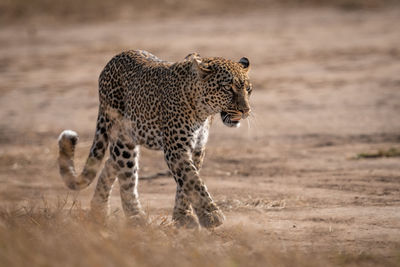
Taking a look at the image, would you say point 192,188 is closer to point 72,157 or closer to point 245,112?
point 245,112

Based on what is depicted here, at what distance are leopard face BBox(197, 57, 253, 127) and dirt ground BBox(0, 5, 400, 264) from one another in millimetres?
1131

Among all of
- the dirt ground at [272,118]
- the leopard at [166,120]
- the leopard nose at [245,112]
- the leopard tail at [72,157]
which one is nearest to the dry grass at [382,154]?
the dirt ground at [272,118]

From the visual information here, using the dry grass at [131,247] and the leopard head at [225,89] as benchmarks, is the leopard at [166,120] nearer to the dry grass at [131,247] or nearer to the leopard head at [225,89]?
the leopard head at [225,89]

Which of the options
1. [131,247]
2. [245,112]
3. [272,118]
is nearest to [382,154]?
[272,118]

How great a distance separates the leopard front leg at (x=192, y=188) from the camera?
6.56 m

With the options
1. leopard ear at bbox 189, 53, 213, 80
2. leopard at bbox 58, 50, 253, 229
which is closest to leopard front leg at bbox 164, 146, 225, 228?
leopard at bbox 58, 50, 253, 229

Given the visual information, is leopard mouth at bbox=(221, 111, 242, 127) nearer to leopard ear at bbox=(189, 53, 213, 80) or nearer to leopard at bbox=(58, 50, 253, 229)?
leopard at bbox=(58, 50, 253, 229)

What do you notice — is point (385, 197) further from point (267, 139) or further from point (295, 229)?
point (267, 139)

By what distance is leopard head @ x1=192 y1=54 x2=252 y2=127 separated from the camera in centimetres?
678

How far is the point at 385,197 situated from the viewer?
8.45 m

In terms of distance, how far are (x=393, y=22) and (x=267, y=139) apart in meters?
11.8

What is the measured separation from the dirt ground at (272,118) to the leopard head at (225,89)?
44.8 inches

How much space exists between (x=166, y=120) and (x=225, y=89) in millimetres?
699

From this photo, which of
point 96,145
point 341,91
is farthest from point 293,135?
point 96,145
